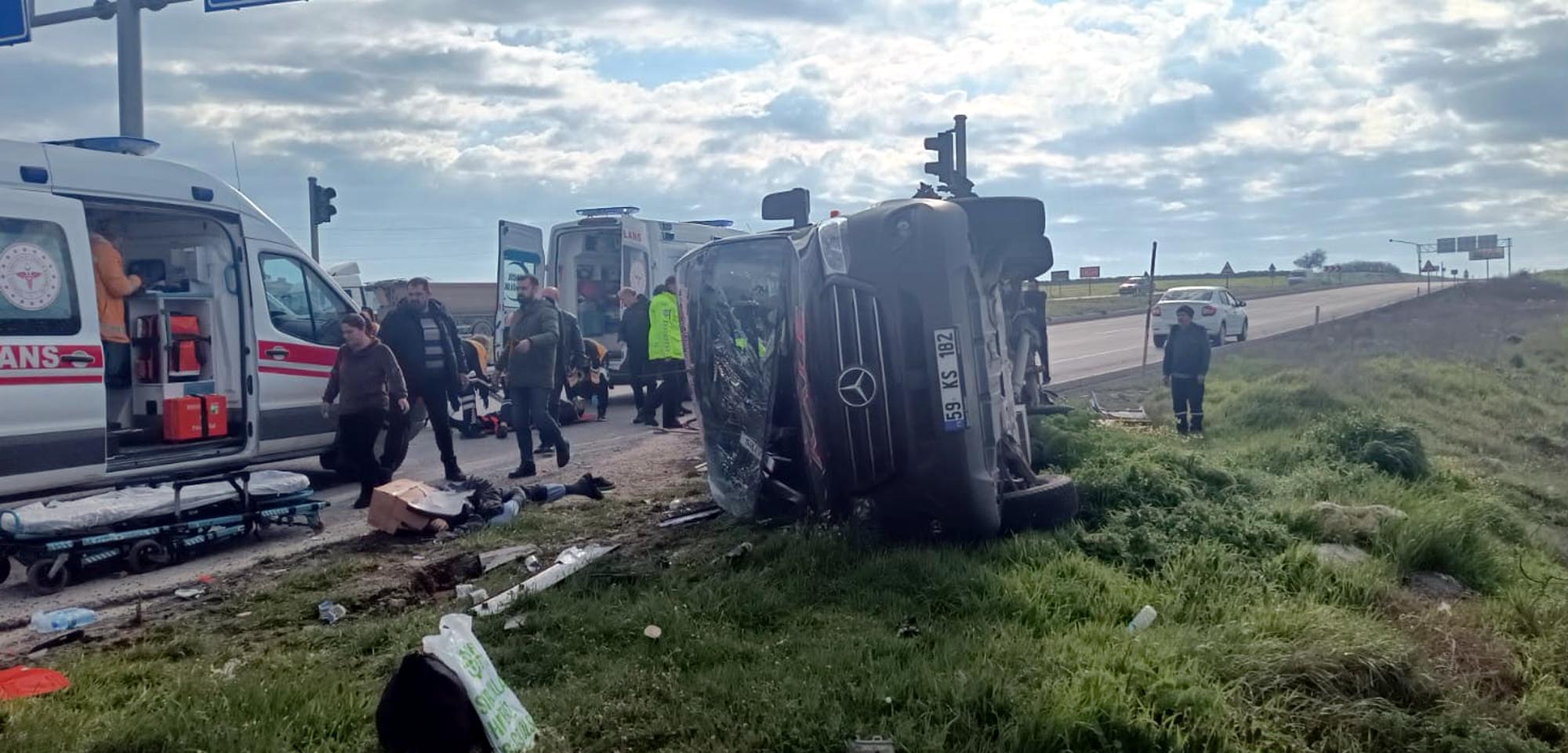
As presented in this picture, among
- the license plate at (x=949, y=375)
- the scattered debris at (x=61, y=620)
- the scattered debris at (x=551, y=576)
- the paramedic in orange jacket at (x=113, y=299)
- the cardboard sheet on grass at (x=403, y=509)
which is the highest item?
the paramedic in orange jacket at (x=113, y=299)

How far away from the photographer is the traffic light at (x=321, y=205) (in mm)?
16922

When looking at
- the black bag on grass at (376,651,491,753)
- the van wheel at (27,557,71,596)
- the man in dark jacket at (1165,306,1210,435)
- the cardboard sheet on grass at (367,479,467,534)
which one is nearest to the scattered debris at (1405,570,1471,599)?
the black bag on grass at (376,651,491,753)

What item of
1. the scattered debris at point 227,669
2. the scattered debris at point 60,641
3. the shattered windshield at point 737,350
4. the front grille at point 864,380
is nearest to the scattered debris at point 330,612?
the scattered debris at point 227,669

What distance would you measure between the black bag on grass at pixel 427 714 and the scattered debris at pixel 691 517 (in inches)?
147

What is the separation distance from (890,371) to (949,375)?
0.98 feet

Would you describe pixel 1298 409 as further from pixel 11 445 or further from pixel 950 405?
pixel 11 445

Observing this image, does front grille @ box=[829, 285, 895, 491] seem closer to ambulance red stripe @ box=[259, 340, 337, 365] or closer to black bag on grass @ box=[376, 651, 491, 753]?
black bag on grass @ box=[376, 651, 491, 753]

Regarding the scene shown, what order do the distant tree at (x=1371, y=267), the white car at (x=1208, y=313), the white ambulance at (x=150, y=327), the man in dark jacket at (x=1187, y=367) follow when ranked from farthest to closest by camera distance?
1. the distant tree at (x=1371, y=267)
2. the white car at (x=1208, y=313)
3. the man in dark jacket at (x=1187, y=367)
4. the white ambulance at (x=150, y=327)

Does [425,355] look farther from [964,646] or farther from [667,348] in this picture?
[964,646]

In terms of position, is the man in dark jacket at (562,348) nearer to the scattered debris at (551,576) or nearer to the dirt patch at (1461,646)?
the scattered debris at (551,576)

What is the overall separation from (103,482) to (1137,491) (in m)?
6.59

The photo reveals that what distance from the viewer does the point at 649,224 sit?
16.8 meters

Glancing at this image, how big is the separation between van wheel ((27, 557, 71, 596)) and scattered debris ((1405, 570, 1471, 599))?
24.3ft

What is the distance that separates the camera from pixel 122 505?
7.24 meters
